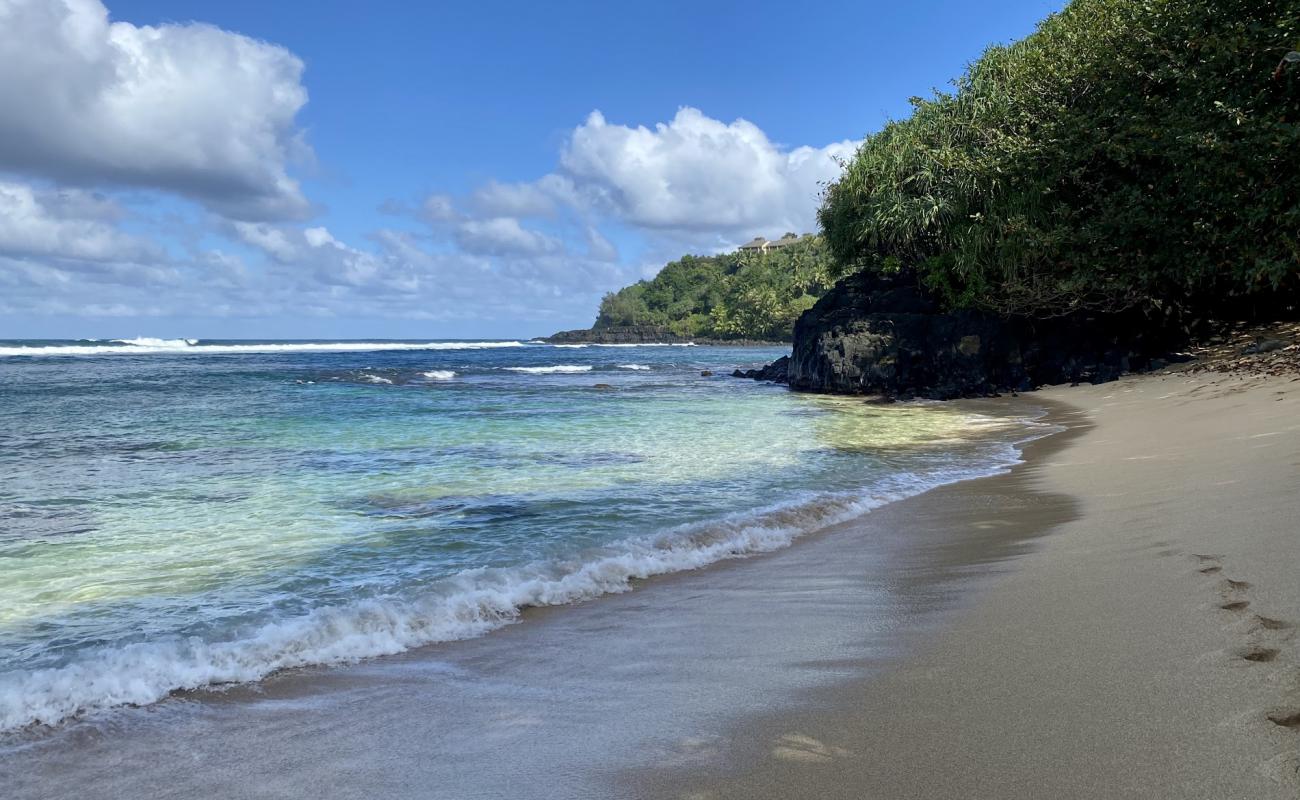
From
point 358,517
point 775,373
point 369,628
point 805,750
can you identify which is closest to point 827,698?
point 805,750

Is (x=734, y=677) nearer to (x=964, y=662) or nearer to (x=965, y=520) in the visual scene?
(x=964, y=662)

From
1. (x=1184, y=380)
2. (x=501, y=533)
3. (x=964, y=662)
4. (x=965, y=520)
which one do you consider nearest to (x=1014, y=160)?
(x=1184, y=380)

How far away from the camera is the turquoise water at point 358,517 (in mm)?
4254

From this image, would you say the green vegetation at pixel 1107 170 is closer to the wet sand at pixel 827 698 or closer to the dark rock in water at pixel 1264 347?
the dark rock in water at pixel 1264 347

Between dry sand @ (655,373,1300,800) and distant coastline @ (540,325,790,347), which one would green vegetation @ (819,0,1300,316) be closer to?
dry sand @ (655,373,1300,800)

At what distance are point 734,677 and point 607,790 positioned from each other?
3.55 ft

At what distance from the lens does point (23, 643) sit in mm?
4301

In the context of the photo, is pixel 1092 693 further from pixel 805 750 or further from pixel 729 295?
pixel 729 295

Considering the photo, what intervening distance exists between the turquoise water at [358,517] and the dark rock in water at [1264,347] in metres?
5.62

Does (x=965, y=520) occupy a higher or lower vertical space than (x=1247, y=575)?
lower

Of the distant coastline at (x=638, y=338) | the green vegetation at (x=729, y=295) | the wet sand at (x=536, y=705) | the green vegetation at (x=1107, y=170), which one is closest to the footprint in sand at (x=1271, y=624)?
the wet sand at (x=536, y=705)

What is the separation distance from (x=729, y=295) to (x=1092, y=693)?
447 ft

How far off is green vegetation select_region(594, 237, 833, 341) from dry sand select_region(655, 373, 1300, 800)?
99.4 m

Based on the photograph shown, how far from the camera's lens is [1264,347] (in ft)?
49.8
